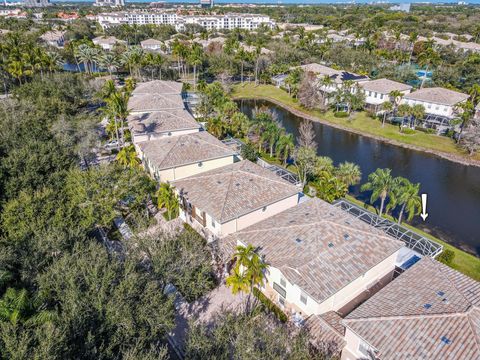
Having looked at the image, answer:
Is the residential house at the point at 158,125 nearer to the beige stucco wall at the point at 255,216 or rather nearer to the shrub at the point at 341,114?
the beige stucco wall at the point at 255,216

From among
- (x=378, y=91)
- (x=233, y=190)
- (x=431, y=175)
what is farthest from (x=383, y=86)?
(x=233, y=190)

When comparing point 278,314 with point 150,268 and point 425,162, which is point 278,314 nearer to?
point 150,268

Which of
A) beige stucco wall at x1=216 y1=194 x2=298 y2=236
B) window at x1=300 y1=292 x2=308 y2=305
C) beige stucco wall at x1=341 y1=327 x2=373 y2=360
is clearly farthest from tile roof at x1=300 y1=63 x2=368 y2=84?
beige stucco wall at x1=341 y1=327 x2=373 y2=360

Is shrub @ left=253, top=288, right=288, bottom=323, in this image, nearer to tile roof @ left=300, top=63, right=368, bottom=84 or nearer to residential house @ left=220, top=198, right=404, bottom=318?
residential house @ left=220, top=198, right=404, bottom=318

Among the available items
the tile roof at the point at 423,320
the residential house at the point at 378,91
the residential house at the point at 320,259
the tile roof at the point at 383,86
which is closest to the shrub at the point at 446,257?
the residential house at the point at 320,259

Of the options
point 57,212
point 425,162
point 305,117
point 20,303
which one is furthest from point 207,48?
point 20,303
